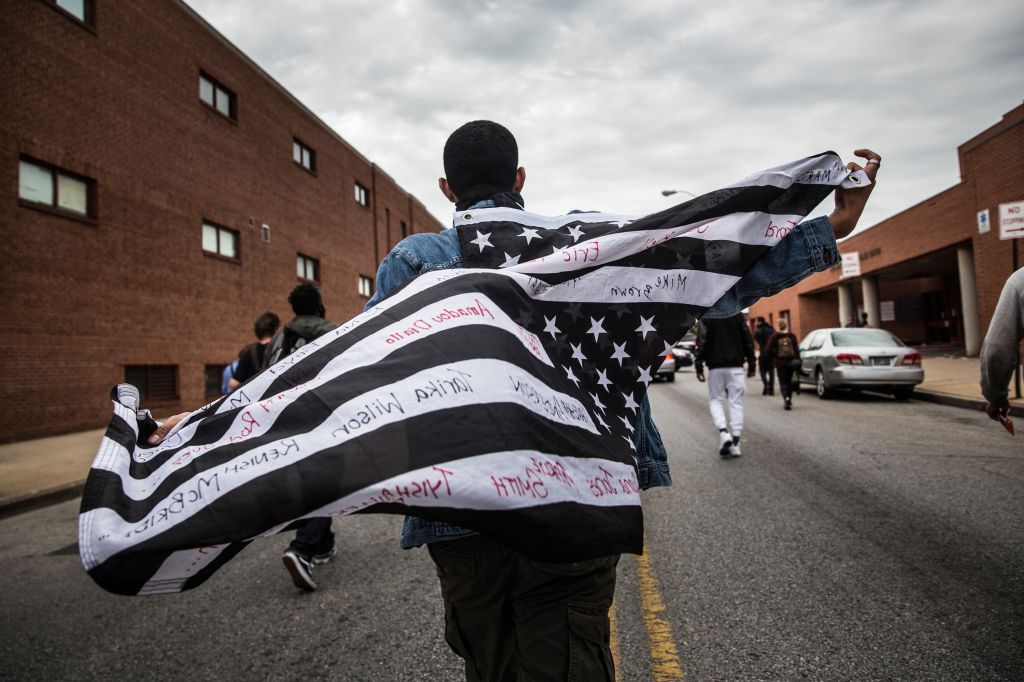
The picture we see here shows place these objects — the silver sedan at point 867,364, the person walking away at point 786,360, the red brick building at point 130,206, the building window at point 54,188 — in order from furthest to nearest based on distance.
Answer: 1. the silver sedan at point 867,364
2. the person walking away at point 786,360
3. the building window at point 54,188
4. the red brick building at point 130,206

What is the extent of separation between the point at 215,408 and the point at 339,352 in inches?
14.3

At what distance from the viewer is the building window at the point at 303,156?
21.9 meters

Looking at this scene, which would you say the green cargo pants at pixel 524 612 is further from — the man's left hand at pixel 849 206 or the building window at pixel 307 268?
the building window at pixel 307 268

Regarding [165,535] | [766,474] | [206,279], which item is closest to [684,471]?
Result: [766,474]

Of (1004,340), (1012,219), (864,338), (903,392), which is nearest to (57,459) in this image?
(1004,340)

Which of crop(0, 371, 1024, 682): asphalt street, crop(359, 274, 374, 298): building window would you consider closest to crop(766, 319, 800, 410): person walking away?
crop(0, 371, 1024, 682): asphalt street

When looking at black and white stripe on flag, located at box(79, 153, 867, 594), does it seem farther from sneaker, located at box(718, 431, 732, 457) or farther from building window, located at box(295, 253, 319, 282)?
building window, located at box(295, 253, 319, 282)

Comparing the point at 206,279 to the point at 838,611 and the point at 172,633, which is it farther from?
the point at 838,611

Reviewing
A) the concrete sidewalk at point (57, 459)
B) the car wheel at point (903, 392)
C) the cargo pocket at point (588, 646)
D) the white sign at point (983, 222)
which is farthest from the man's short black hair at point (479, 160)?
the white sign at point (983, 222)

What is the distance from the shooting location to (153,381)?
558 inches

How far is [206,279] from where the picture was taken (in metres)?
15.9

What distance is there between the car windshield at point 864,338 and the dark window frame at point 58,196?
16.6m

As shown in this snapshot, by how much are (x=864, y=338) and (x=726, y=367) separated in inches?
294

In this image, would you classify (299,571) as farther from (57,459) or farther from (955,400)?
(955,400)
